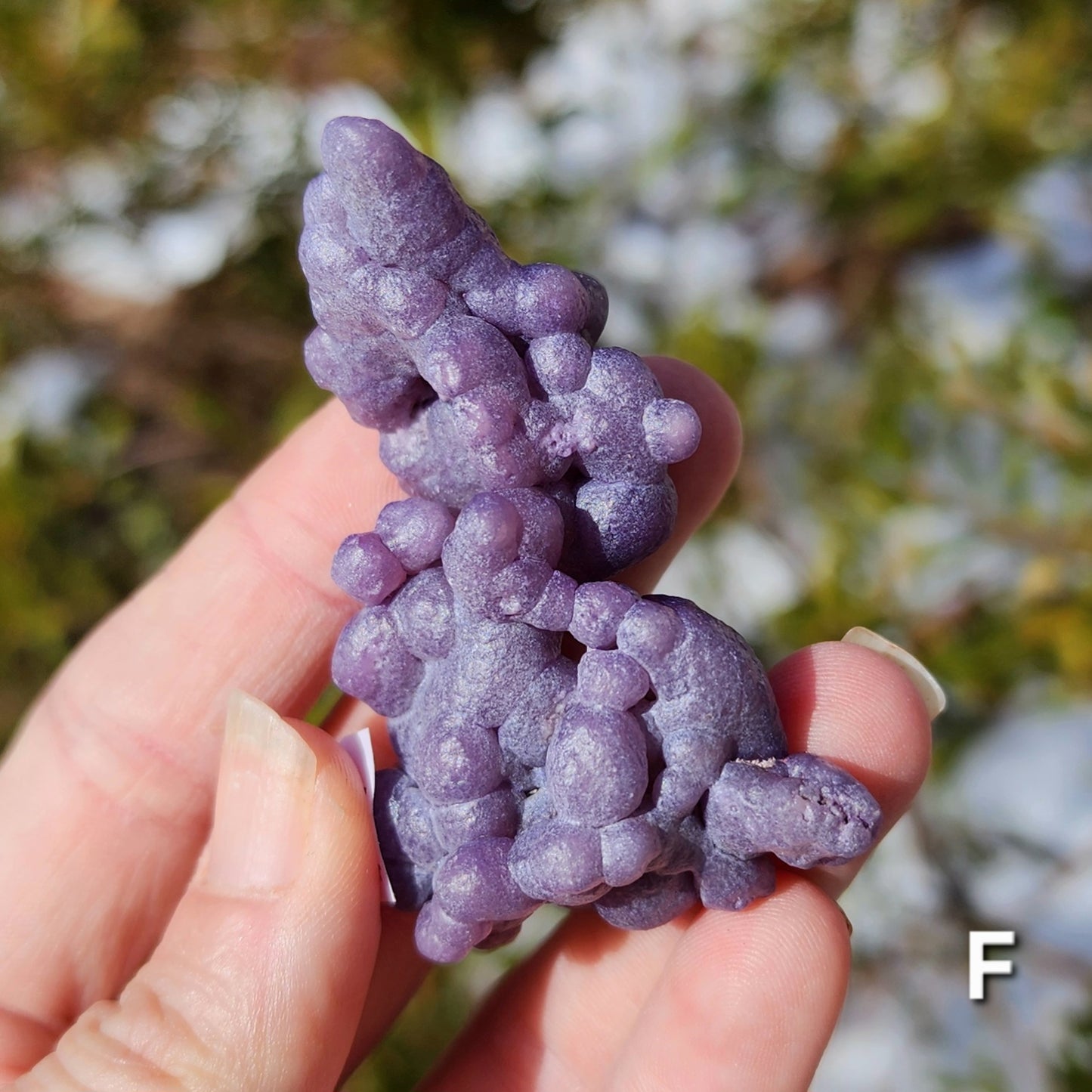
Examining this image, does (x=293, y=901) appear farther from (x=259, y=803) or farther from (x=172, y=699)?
(x=172, y=699)

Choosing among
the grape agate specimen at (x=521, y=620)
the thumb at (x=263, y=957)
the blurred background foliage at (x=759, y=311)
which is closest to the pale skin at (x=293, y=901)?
the thumb at (x=263, y=957)

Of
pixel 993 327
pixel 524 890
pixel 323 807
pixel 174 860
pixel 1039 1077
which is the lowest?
pixel 1039 1077

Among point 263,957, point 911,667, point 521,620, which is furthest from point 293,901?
point 911,667

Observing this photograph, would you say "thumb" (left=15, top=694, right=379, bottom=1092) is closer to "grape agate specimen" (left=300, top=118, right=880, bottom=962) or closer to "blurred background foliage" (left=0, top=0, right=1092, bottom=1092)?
"grape agate specimen" (left=300, top=118, right=880, bottom=962)

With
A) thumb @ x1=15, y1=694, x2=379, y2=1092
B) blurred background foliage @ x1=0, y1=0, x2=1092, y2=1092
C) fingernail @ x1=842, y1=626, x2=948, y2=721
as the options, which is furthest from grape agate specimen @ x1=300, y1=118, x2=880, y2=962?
blurred background foliage @ x1=0, y1=0, x2=1092, y2=1092

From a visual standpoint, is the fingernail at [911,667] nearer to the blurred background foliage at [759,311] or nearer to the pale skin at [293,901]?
the pale skin at [293,901]

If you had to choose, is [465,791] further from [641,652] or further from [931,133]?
[931,133]

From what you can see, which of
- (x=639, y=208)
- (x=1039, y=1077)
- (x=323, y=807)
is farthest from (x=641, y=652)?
(x=639, y=208)
